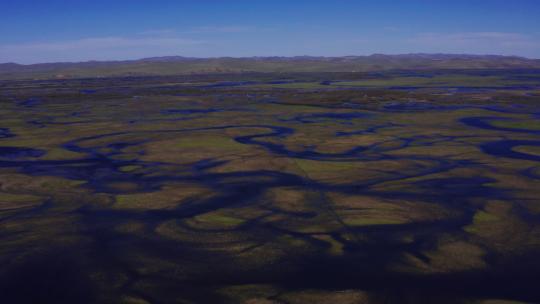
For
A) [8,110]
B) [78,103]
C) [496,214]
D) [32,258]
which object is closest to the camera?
[32,258]

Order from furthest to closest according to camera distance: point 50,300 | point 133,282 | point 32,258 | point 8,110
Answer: point 8,110 < point 32,258 < point 133,282 < point 50,300

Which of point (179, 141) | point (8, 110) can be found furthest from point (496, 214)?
point (8, 110)

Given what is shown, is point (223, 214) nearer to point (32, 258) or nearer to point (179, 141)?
point (32, 258)

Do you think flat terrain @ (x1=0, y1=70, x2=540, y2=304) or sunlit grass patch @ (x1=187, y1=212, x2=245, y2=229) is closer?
flat terrain @ (x1=0, y1=70, x2=540, y2=304)

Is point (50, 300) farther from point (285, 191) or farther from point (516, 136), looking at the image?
point (516, 136)

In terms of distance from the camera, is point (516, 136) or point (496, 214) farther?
point (516, 136)

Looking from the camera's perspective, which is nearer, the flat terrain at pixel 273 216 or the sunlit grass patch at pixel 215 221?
the flat terrain at pixel 273 216

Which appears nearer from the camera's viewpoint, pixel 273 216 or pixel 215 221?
pixel 215 221
